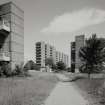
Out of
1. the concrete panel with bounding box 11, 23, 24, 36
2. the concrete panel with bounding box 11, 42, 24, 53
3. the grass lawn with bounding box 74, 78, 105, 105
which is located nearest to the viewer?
the grass lawn with bounding box 74, 78, 105, 105

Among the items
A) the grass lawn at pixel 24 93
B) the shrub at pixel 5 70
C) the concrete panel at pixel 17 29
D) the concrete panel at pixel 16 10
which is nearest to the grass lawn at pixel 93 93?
the grass lawn at pixel 24 93

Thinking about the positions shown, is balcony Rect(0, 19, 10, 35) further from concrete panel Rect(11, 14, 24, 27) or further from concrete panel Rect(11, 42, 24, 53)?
concrete panel Rect(11, 42, 24, 53)

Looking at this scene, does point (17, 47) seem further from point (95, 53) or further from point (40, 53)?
point (40, 53)

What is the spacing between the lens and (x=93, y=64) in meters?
15.5

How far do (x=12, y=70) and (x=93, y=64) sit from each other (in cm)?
Result: 1499

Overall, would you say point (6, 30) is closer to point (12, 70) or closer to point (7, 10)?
point (7, 10)

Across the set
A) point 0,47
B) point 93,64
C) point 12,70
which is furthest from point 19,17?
point 93,64

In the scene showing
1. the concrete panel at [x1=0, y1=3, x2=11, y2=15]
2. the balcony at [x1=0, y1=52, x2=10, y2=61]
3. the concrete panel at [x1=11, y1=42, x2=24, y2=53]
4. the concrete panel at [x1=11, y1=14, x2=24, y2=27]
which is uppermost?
the concrete panel at [x1=0, y1=3, x2=11, y2=15]

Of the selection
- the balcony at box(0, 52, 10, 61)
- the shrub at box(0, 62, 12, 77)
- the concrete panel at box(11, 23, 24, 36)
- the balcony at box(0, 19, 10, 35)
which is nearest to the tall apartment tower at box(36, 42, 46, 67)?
the concrete panel at box(11, 23, 24, 36)

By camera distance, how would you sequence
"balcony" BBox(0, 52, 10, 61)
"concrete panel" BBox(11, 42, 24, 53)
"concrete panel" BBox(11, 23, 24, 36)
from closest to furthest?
"balcony" BBox(0, 52, 10, 61) < "concrete panel" BBox(11, 42, 24, 53) < "concrete panel" BBox(11, 23, 24, 36)

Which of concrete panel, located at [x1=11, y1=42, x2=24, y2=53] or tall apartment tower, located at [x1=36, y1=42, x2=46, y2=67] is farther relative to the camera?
tall apartment tower, located at [x1=36, y1=42, x2=46, y2=67]

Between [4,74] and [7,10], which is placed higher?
[7,10]

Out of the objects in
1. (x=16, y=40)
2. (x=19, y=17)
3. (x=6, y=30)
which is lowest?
(x=16, y=40)

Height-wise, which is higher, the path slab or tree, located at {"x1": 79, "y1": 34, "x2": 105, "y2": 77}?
tree, located at {"x1": 79, "y1": 34, "x2": 105, "y2": 77}
